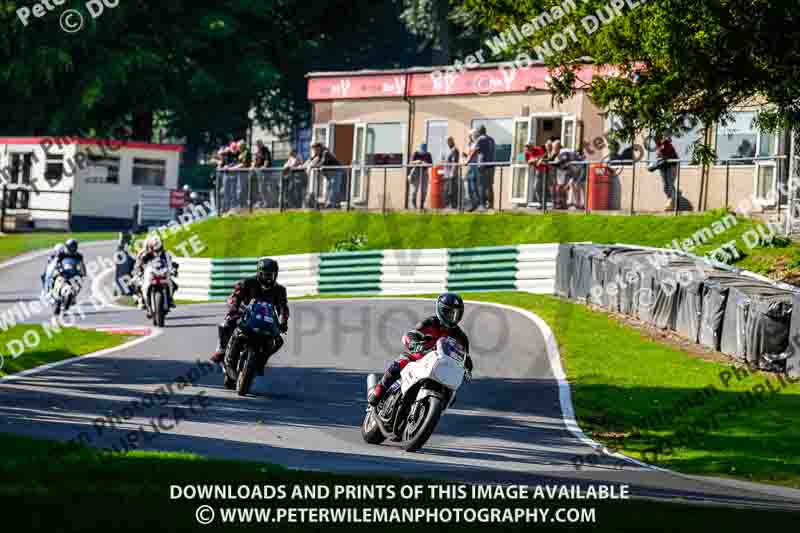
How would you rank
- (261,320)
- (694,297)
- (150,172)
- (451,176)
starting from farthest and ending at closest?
(150,172) < (451,176) < (694,297) < (261,320)

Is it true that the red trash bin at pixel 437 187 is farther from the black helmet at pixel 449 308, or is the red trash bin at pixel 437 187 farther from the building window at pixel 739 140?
the black helmet at pixel 449 308

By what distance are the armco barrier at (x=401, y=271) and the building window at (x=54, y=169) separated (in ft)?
62.2

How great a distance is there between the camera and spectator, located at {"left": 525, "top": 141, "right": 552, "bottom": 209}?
30828 mm

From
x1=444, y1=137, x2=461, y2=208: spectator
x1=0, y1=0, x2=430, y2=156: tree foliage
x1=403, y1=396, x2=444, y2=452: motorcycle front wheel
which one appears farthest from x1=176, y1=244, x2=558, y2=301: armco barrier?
x1=0, y1=0, x2=430, y2=156: tree foliage

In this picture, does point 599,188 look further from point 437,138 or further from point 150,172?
point 150,172

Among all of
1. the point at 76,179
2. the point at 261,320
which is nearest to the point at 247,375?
the point at 261,320

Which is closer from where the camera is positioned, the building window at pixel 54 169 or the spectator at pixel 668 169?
the spectator at pixel 668 169

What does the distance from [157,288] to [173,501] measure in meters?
15.5

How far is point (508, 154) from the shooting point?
34.8 m

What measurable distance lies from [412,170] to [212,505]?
2527cm

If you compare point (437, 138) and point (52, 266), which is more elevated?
point (437, 138)

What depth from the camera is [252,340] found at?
53.2 ft

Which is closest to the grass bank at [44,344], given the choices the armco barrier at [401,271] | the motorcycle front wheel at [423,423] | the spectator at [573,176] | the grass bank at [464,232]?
the motorcycle front wheel at [423,423]

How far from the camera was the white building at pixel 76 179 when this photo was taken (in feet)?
168
